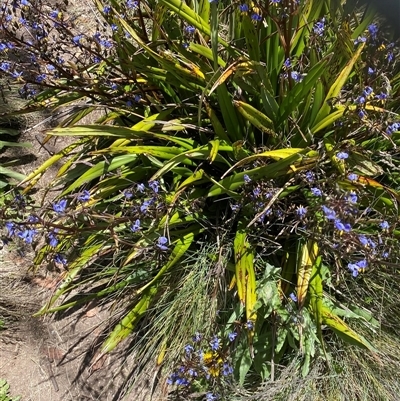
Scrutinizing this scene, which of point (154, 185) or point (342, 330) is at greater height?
point (154, 185)

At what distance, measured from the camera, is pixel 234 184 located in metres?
2.07

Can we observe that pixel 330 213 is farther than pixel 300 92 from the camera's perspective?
No

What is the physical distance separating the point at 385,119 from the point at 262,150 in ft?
1.68

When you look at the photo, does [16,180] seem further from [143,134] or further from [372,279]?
[372,279]

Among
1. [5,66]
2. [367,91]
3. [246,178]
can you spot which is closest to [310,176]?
[246,178]

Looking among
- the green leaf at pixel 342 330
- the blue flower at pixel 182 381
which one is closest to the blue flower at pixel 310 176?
the green leaf at pixel 342 330

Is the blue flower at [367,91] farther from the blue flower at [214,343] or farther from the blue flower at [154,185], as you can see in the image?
the blue flower at [214,343]

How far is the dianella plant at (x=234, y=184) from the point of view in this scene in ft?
6.27

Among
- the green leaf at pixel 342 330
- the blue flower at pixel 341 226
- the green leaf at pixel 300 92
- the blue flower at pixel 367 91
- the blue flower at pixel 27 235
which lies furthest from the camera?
the green leaf at pixel 342 330

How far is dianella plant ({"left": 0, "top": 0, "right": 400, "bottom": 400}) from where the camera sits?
1912 mm

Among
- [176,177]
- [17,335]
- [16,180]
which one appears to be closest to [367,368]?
→ [176,177]

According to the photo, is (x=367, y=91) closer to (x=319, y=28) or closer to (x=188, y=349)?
(x=319, y=28)

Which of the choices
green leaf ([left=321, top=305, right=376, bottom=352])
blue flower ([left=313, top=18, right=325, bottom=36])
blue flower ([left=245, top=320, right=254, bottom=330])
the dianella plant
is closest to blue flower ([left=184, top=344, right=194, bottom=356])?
the dianella plant

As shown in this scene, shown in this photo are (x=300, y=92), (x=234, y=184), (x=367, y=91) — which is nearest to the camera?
(x=367, y=91)
